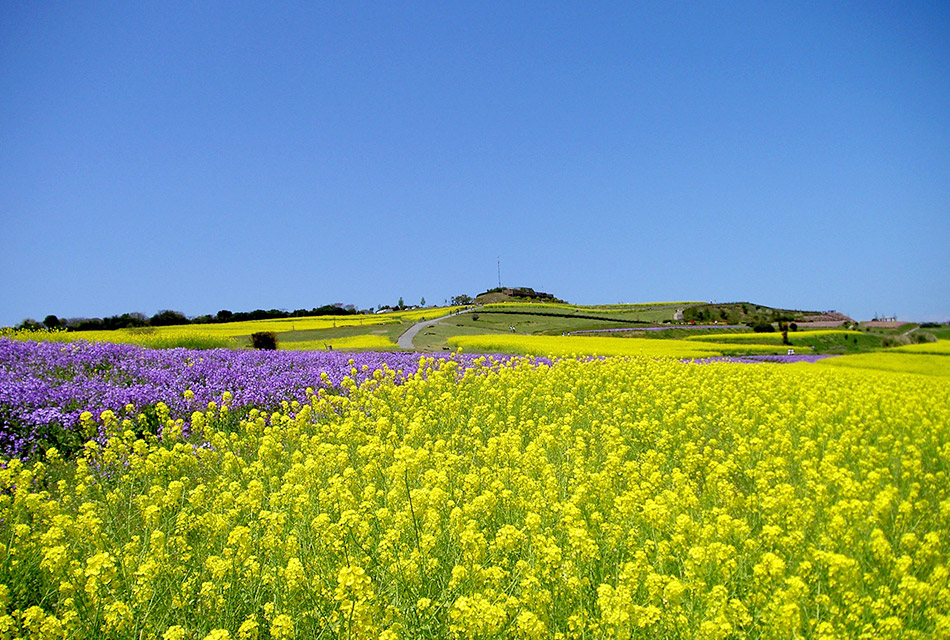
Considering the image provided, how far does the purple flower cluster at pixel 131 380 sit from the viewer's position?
904 cm

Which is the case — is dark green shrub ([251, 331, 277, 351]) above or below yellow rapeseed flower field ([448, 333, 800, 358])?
above

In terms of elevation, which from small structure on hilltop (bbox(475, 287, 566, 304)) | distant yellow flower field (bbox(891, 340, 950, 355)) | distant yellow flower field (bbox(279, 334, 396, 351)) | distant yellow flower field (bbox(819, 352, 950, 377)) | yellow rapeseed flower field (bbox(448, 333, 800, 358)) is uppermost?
small structure on hilltop (bbox(475, 287, 566, 304))

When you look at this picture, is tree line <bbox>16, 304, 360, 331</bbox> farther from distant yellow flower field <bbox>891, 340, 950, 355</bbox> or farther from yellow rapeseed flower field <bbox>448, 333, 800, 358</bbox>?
distant yellow flower field <bbox>891, 340, 950, 355</bbox>

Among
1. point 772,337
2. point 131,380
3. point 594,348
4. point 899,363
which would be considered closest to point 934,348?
point 899,363

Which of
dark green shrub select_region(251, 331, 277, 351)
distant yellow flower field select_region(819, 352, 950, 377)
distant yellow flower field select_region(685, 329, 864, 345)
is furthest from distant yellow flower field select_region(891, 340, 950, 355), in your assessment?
dark green shrub select_region(251, 331, 277, 351)

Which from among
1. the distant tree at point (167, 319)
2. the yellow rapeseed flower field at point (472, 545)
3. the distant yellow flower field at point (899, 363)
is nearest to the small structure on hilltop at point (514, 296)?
the distant tree at point (167, 319)

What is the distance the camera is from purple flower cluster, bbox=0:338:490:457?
904 cm

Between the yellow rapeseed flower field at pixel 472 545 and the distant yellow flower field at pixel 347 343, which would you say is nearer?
the yellow rapeseed flower field at pixel 472 545

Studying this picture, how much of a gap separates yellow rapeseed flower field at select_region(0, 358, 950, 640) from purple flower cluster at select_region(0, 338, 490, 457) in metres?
2.05

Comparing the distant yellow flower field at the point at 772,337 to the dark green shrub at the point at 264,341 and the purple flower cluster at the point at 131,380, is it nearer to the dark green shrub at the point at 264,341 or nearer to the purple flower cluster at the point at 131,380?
the purple flower cluster at the point at 131,380

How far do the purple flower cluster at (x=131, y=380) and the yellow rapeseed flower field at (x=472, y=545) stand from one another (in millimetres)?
2053

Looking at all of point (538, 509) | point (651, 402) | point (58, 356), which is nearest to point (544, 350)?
point (651, 402)

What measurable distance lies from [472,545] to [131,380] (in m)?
11.3

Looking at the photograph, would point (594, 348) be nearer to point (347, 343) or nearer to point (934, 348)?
point (347, 343)
